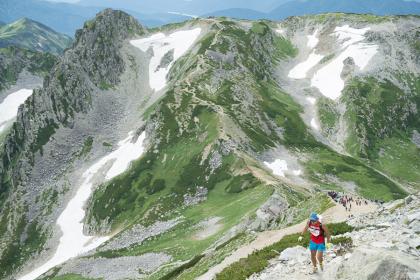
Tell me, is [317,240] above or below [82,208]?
above

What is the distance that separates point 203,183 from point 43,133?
332 ft

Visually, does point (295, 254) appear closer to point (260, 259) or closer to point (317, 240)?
point (260, 259)

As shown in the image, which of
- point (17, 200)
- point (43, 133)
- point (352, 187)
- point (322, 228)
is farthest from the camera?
point (43, 133)

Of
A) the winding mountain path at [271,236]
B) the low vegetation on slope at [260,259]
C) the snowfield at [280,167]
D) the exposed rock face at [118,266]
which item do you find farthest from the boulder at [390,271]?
the snowfield at [280,167]

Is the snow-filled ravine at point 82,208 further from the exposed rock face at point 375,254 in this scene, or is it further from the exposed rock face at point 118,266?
the exposed rock face at point 375,254

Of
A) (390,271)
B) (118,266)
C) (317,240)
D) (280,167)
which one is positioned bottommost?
(118,266)

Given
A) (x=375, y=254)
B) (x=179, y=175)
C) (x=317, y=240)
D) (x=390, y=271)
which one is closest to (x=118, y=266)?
(x=179, y=175)

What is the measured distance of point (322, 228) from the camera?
21.7 meters

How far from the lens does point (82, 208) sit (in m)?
143

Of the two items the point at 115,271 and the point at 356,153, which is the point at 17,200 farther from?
the point at 356,153

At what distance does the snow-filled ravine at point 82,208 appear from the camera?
120000 mm

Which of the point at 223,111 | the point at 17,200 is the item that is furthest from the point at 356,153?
the point at 17,200

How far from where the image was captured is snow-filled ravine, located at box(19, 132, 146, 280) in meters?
120

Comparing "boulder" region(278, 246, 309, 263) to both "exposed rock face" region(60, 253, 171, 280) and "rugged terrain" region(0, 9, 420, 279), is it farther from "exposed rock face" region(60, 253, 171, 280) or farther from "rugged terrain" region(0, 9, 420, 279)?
"exposed rock face" region(60, 253, 171, 280)
